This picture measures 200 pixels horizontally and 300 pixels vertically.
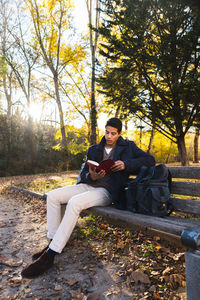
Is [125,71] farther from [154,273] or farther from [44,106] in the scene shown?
[44,106]

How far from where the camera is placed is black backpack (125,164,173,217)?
2611mm

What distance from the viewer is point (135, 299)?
206 cm

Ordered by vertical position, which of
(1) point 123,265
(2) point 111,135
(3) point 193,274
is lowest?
(1) point 123,265

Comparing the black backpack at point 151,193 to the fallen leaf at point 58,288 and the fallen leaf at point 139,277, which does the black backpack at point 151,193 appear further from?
the fallen leaf at point 58,288

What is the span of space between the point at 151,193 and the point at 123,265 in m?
0.88

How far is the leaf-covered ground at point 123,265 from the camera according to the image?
7.13 feet

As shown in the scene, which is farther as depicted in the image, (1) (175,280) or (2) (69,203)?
(2) (69,203)

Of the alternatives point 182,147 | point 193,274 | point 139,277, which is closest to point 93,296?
point 139,277

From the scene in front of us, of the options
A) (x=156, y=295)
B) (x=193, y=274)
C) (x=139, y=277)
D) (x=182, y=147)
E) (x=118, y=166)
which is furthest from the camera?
(x=182, y=147)

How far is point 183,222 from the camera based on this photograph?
7.69ft

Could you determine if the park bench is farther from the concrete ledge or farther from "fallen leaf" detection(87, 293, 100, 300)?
"fallen leaf" detection(87, 293, 100, 300)

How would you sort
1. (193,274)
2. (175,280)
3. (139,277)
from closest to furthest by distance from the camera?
1. (193,274)
2. (175,280)
3. (139,277)

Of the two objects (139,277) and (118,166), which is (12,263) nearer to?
(139,277)

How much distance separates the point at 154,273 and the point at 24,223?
3157mm
